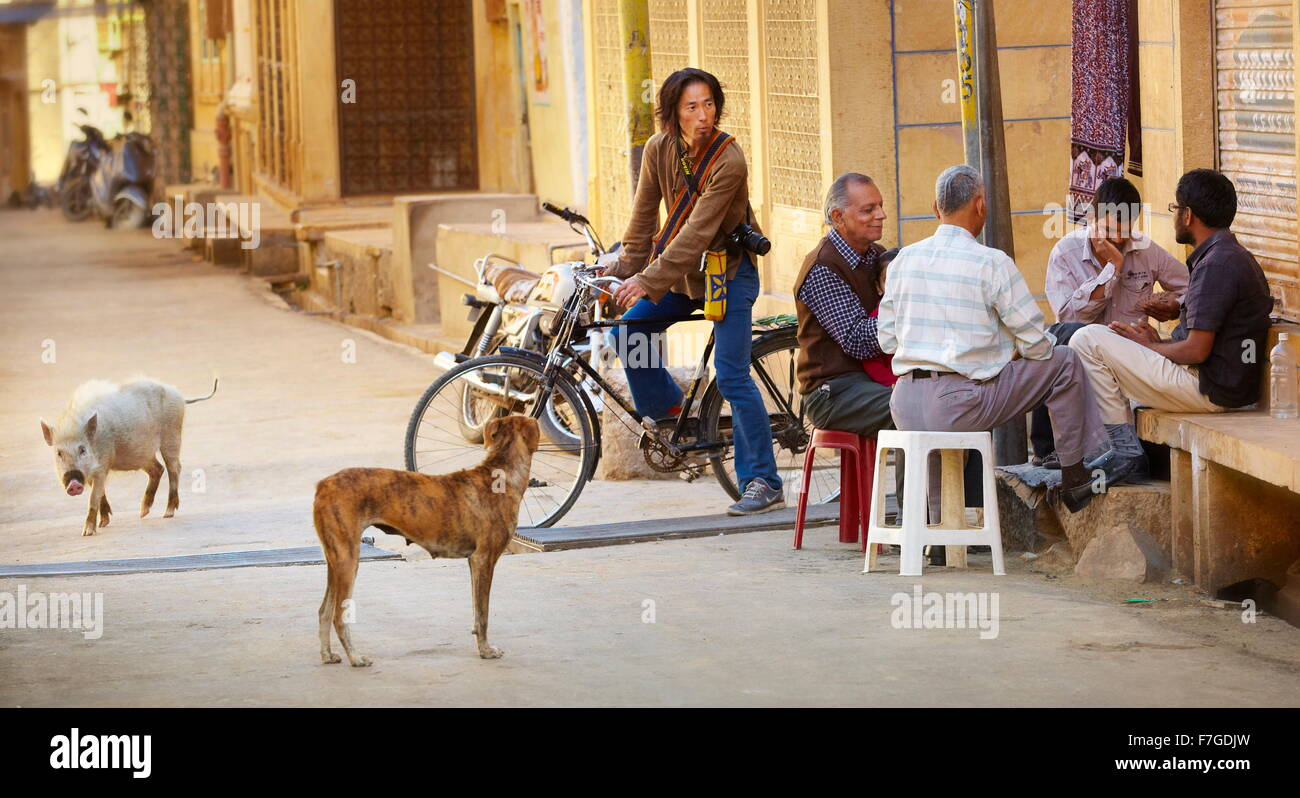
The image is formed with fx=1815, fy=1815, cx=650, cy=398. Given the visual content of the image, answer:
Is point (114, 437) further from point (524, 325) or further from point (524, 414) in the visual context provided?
point (524, 414)

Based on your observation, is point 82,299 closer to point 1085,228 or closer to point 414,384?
point 414,384

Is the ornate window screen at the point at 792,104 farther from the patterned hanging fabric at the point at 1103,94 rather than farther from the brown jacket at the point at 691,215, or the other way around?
the brown jacket at the point at 691,215

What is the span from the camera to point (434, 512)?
5281 mm

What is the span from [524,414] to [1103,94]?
3015 millimetres

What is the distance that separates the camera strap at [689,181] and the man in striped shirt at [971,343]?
1.30m

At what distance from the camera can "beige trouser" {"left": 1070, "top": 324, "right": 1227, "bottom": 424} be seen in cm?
630

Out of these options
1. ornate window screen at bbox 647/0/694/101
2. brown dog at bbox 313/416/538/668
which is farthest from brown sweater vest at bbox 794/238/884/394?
ornate window screen at bbox 647/0/694/101

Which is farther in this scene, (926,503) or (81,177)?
(81,177)

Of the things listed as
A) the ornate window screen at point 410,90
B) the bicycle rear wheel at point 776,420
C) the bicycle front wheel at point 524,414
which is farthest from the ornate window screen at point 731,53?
the ornate window screen at point 410,90

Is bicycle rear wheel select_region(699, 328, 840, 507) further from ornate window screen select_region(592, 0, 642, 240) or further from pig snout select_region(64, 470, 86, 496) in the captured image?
ornate window screen select_region(592, 0, 642, 240)

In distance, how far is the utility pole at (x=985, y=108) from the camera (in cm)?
697

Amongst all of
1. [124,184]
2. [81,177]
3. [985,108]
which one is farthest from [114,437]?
[81,177]
